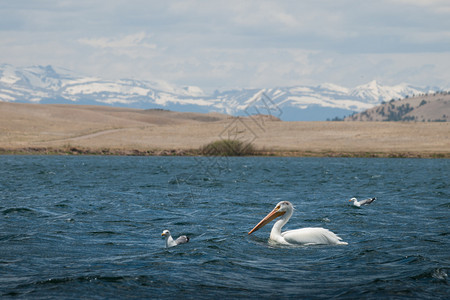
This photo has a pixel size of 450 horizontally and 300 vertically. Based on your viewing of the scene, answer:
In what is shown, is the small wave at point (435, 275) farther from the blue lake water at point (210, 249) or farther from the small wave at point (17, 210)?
the small wave at point (17, 210)

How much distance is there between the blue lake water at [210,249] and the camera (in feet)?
42.7

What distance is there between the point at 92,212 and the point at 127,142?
90013 millimetres

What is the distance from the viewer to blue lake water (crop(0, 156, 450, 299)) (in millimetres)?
13000

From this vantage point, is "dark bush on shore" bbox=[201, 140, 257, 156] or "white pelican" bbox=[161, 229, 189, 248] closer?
"white pelican" bbox=[161, 229, 189, 248]

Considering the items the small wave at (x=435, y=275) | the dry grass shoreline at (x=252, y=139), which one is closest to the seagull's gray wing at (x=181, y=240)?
the small wave at (x=435, y=275)

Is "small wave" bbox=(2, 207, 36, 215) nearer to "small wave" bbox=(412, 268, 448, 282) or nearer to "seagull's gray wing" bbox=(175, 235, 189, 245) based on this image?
"seagull's gray wing" bbox=(175, 235, 189, 245)

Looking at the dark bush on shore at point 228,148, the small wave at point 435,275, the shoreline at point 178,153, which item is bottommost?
the shoreline at point 178,153

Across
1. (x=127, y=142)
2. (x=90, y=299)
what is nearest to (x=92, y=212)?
(x=90, y=299)

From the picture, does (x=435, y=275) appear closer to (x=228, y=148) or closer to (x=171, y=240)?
(x=171, y=240)

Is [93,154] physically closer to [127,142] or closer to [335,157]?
[127,142]

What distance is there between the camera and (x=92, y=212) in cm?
2558

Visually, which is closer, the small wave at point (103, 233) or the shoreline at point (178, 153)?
the small wave at point (103, 233)

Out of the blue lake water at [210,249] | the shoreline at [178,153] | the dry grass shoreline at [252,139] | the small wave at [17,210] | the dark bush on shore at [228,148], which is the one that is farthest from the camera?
the dry grass shoreline at [252,139]

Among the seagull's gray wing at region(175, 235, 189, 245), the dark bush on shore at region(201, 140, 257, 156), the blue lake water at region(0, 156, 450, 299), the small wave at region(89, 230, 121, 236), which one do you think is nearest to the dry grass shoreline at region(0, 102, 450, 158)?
the dark bush on shore at region(201, 140, 257, 156)
